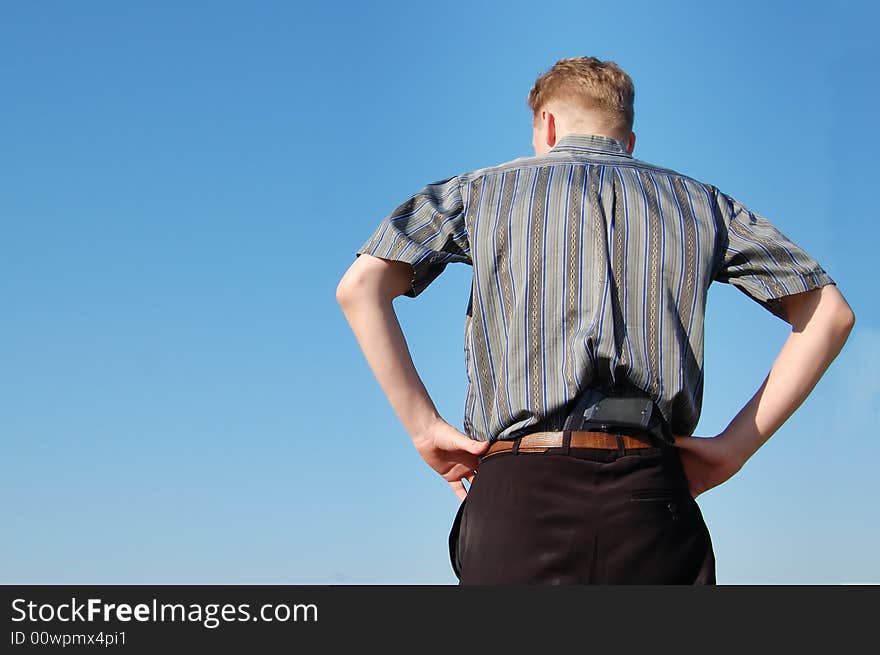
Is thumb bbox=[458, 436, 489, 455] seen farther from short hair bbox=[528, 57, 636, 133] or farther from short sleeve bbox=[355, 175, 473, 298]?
short hair bbox=[528, 57, 636, 133]

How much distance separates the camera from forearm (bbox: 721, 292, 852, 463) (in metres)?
3.37

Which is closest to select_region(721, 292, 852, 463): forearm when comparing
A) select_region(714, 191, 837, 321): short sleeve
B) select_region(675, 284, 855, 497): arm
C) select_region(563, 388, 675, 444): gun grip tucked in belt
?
select_region(675, 284, 855, 497): arm

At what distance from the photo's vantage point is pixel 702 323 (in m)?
3.11

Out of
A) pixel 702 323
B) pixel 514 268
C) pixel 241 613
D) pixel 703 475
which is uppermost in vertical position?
pixel 514 268

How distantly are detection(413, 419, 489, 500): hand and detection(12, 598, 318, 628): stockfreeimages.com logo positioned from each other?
0.61 metres

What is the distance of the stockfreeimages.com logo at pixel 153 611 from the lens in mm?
3221

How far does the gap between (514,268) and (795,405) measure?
1115mm

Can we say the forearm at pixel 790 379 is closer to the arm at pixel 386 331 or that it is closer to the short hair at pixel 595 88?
the short hair at pixel 595 88

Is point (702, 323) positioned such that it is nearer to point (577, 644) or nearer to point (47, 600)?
point (577, 644)

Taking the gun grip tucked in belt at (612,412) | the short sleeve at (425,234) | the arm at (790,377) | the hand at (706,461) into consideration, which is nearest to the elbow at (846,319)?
the arm at (790,377)

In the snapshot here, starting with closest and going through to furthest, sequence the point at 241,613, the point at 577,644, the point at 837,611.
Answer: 1. the point at 577,644
2. the point at 837,611
3. the point at 241,613

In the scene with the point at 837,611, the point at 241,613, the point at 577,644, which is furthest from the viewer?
the point at 241,613

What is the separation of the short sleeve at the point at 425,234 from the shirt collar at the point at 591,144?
38cm

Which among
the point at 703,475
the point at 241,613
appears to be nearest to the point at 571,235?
the point at 703,475
